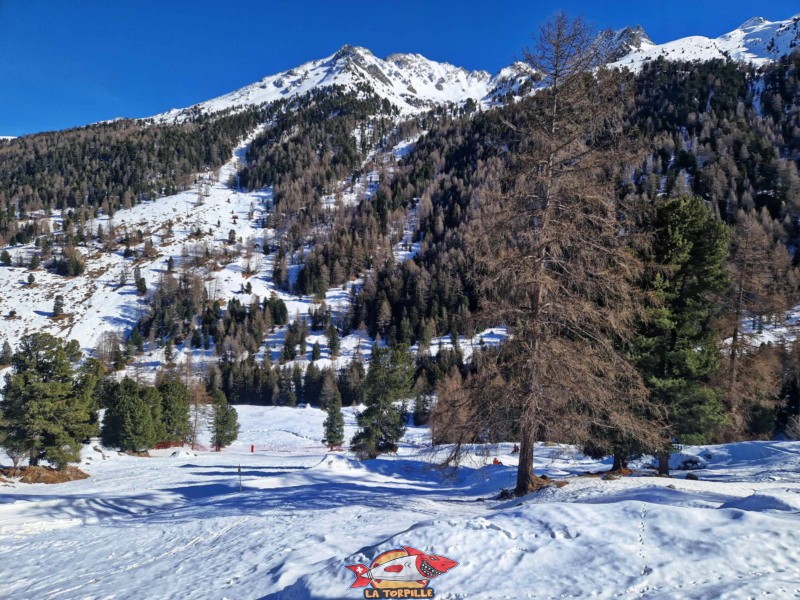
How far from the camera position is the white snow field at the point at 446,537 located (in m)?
4.61

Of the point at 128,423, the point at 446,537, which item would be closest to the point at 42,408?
the point at 128,423

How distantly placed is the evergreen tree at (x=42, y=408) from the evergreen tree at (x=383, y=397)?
65.0ft

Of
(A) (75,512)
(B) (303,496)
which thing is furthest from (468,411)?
(A) (75,512)

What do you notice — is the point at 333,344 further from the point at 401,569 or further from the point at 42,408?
the point at 401,569

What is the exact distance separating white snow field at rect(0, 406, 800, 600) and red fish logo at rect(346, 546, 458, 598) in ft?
0.45

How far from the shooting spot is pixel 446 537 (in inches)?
234

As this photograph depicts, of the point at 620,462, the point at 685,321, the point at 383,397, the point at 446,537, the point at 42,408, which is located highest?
the point at 685,321

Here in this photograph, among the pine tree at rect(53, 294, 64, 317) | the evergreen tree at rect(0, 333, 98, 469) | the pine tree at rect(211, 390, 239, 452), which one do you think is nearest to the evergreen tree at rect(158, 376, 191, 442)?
the pine tree at rect(211, 390, 239, 452)

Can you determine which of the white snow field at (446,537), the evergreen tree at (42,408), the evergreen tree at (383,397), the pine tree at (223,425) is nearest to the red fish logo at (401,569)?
the white snow field at (446,537)

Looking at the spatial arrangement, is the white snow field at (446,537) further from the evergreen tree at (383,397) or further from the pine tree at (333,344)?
the pine tree at (333,344)

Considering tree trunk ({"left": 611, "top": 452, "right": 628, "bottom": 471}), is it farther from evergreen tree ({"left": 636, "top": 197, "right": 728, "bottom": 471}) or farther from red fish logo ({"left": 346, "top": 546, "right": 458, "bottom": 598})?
red fish logo ({"left": 346, "top": 546, "right": 458, "bottom": 598})

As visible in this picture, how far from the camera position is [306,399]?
83812mm

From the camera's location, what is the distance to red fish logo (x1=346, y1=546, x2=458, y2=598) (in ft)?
16.8

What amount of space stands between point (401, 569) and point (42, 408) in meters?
32.7
